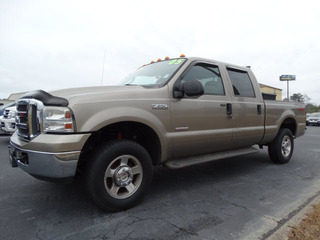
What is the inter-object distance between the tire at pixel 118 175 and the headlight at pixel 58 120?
43cm

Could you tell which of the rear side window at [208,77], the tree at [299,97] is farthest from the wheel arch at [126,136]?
the tree at [299,97]

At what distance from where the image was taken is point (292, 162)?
5.37 meters

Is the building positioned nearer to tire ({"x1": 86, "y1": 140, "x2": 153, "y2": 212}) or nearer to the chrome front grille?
tire ({"x1": 86, "y1": 140, "x2": 153, "y2": 212})

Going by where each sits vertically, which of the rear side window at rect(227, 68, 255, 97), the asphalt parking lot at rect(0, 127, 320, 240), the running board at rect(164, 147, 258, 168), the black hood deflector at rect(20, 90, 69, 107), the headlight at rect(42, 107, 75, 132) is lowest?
the asphalt parking lot at rect(0, 127, 320, 240)

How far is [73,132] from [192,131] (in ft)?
5.28

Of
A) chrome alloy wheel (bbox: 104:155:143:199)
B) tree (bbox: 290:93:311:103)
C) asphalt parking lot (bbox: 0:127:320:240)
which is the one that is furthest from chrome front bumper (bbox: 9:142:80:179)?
tree (bbox: 290:93:311:103)

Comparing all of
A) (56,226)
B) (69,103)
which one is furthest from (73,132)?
(56,226)

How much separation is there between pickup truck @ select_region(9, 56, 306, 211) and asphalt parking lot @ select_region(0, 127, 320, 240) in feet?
1.01

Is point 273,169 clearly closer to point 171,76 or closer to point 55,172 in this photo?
point 171,76

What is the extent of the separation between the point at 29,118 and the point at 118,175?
3.61ft

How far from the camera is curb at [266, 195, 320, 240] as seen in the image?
2.09 m

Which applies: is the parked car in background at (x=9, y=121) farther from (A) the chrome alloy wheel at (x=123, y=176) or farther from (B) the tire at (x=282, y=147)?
(B) the tire at (x=282, y=147)

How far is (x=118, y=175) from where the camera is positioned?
102 inches

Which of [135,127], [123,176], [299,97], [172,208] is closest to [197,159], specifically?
[172,208]
